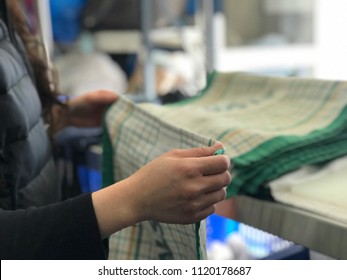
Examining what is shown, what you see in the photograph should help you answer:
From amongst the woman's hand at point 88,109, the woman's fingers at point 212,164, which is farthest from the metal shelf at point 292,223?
the woman's hand at point 88,109

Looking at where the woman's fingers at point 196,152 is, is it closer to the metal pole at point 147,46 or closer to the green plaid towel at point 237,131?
the green plaid towel at point 237,131

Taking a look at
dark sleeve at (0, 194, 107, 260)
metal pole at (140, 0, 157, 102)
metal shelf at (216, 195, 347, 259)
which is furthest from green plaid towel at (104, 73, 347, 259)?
metal pole at (140, 0, 157, 102)

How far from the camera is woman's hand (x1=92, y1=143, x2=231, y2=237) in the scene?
1.72 feet

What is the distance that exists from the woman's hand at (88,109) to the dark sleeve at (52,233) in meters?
0.43

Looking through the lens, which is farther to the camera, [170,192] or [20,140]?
[20,140]

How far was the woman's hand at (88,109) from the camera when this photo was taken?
0.96m

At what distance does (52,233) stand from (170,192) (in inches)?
4.8

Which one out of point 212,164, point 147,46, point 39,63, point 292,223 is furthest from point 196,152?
point 147,46

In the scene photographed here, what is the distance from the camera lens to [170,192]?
52 cm

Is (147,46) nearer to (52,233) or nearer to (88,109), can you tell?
(88,109)

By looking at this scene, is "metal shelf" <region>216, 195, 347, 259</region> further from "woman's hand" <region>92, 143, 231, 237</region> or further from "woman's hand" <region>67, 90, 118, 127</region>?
"woman's hand" <region>67, 90, 118, 127</region>

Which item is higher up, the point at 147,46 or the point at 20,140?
the point at 20,140

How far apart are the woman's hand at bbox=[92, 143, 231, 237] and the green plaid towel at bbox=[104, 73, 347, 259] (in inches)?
2.4
